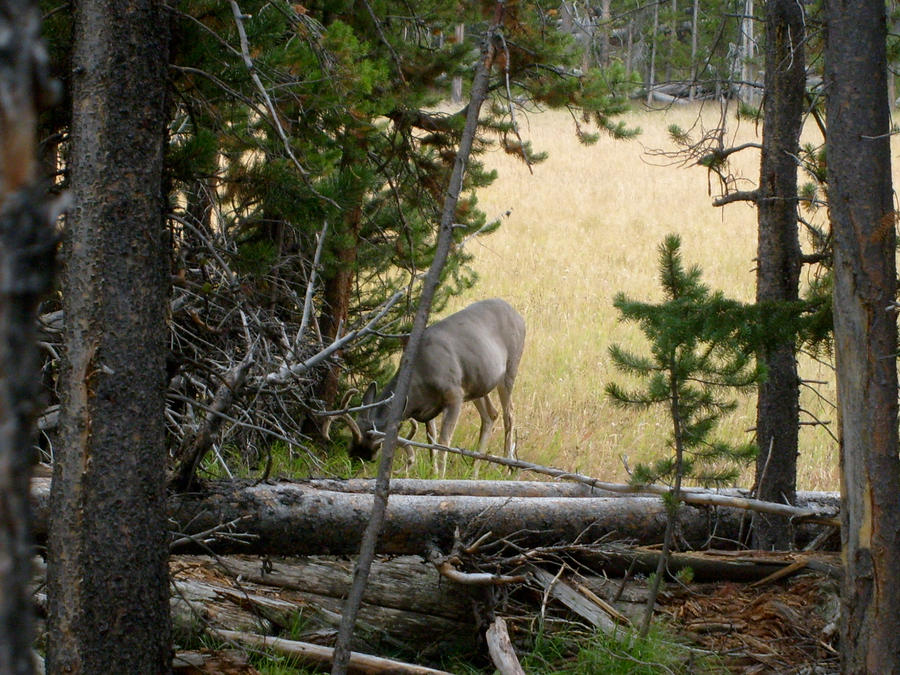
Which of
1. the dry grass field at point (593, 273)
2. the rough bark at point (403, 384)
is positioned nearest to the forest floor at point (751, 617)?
the rough bark at point (403, 384)

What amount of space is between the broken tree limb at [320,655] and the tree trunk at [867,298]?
1.85 metres

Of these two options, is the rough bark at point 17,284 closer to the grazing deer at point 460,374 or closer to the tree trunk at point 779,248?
the tree trunk at point 779,248

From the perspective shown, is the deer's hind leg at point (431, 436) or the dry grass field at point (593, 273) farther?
the dry grass field at point (593, 273)

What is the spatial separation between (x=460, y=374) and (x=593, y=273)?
8.88m

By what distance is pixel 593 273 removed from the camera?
18828mm

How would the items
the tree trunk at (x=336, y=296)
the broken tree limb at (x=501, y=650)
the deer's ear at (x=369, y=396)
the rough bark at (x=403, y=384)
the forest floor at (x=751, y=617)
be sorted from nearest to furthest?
the rough bark at (x=403, y=384) < the broken tree limb at (x=501, y=650) < the forest floor at (x=751, y=617) < the tree trunk at (x=336, y=296) < the deer's ear at (x=369, y=396)

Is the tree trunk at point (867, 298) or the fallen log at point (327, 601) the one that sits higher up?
the tree trunk at point (867, 298)

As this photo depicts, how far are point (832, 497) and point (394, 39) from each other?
5144mm

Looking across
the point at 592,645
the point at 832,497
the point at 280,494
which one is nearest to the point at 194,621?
the point at 280,494

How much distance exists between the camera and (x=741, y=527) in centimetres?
591

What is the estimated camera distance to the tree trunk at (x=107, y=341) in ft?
10.3

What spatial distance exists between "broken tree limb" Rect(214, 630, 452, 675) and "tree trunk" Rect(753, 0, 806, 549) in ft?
8.65

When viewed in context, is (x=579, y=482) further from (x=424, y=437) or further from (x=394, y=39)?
(x=424, y=437)

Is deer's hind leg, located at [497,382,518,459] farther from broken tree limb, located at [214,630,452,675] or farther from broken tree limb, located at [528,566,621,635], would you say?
broken tree limb, located at [214,630,452,675]
